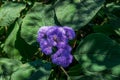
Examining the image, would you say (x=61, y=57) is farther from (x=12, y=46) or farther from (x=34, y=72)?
(x=12, y=46)

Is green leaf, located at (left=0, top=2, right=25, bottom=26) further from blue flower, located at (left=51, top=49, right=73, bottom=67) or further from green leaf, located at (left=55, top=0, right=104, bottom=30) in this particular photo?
blue flower, located at (left=51, top=49, right=73, bottom=67)

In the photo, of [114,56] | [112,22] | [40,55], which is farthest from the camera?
[40,55]

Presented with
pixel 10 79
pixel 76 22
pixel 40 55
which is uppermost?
pixel 76 22

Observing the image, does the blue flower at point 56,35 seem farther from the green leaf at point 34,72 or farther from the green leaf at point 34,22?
the green leaf at point 34,22

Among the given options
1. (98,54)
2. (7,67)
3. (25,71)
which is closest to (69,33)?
(98,54)

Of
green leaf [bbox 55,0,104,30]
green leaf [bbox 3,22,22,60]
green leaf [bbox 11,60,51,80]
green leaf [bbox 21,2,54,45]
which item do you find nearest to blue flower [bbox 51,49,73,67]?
green leaf [bbox 11,60,51,80]

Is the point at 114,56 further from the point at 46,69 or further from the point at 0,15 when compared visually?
the point at 0,15

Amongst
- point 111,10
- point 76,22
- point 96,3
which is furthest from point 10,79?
point 111,10
